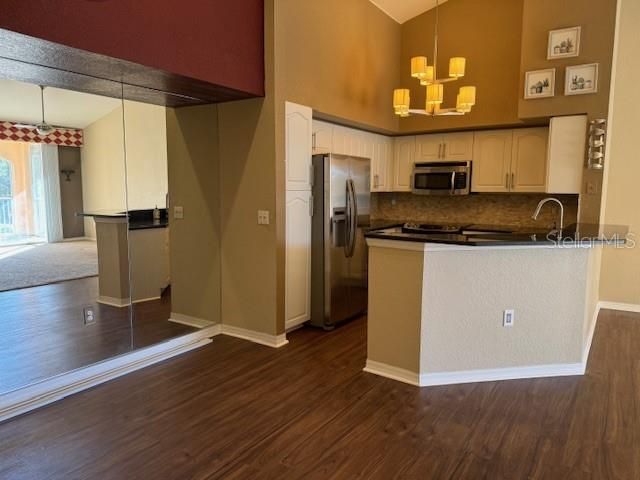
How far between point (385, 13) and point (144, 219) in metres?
3.76

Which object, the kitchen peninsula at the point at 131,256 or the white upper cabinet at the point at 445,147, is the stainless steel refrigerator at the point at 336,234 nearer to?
the kitchen peninsula at the point at 131,256

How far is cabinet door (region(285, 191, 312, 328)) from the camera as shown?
4.01 meters

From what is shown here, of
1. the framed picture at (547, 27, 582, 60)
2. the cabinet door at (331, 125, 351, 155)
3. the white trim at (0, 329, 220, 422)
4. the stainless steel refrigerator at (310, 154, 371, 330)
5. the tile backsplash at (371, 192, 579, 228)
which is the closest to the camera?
the white trim at (0, 329, 220, 422)

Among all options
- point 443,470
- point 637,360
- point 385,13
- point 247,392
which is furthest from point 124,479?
point 385,13

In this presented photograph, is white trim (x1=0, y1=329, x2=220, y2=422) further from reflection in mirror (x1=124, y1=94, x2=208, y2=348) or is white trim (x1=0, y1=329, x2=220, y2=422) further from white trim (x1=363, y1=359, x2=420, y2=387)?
white trim (x1=363, y1=359, x2=420, y2=387)

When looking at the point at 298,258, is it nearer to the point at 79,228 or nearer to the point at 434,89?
the point at 79,228

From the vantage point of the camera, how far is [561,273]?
10.5ft

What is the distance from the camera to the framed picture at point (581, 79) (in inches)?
168

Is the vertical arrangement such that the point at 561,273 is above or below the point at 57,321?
above

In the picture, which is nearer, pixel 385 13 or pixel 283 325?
pixel 283 325

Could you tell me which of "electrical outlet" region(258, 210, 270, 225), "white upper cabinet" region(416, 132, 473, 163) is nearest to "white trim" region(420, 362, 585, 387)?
"electrical outlet" region(258, 210, 270, 225)

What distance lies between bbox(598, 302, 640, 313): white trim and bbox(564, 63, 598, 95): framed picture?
2499 mm

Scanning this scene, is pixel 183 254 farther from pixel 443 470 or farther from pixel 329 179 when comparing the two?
pixel 443 470

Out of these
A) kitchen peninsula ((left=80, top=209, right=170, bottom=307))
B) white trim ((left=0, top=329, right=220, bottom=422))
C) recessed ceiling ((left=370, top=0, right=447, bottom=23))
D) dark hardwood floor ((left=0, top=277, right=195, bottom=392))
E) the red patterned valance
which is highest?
recessed ceiling ((left=370, top=0, right=447, bottom=23))
